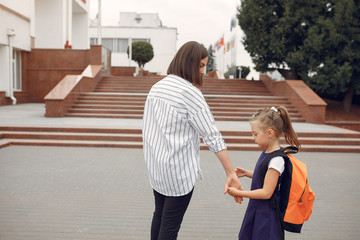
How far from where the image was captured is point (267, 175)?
209 centimetres

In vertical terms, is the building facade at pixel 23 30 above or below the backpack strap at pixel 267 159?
above

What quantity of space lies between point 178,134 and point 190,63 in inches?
17.9

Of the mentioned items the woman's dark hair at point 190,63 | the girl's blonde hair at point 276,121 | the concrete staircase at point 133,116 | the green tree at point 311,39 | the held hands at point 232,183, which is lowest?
the concrete staircase at point 133,116

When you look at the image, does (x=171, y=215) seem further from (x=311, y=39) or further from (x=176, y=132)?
(x=311, y=39)

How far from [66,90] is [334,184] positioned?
32.0ft

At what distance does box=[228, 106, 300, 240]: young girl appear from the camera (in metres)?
2.09

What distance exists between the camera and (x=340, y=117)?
1513cm

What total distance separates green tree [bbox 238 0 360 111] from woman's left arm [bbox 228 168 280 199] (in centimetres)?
1397

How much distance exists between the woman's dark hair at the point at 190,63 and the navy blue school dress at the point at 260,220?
0.68 metres

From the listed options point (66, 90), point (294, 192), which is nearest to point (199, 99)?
point (294, 192)

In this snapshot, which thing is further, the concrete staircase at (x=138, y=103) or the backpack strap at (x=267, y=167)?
the concrete staircase at (x=138, y=103)

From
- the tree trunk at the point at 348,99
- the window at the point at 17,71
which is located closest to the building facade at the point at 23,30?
the window at the point at 17,71

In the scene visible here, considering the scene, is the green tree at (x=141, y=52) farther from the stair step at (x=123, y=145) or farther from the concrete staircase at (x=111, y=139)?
the stair step at (x=123, y=145)

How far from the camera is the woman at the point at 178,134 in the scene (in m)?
2.04
